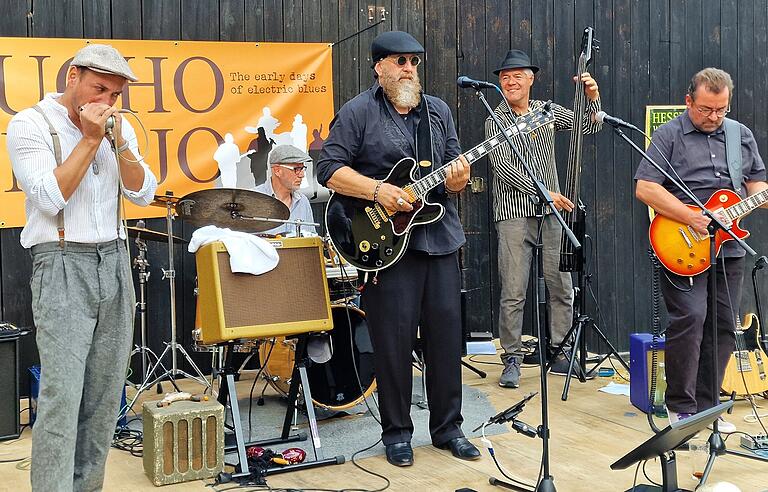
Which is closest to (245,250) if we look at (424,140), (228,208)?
(228,208)

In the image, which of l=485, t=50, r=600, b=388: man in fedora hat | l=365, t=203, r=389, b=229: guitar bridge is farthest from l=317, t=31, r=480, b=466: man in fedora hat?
l=485, t=50, r=600, b=388: man in fedora hat

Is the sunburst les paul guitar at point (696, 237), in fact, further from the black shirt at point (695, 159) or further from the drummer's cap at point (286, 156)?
the drummer's cap at point (286, 156)

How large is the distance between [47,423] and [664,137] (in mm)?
3327

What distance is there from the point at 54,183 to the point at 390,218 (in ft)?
5.56

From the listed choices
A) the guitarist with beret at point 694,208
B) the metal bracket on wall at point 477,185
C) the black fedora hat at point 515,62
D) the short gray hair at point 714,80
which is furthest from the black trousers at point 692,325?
the metal bracket on wall at point 477,185

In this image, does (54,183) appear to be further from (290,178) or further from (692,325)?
(692,325)

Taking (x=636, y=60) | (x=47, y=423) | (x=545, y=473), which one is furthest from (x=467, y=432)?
(x=636, y=60)

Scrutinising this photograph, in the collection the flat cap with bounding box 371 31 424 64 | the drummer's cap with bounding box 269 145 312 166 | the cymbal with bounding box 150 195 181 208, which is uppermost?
the flat cap with bounding box 371 31 424 64

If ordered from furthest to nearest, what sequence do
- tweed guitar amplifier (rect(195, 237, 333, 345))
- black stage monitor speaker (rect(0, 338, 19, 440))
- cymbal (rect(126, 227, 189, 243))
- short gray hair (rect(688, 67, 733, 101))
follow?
cymbal (rect(126, 227, 189, 243)), black stage monitor speaker (rect(0, 338, 19, 440)), short gray hair (rect(688, 67, 733, 101)), tweed guitar amplifier (rect(195, 237, 333, 345))

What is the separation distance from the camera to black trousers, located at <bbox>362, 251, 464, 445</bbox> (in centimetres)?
427

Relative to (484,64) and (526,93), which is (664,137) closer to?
(526,93)

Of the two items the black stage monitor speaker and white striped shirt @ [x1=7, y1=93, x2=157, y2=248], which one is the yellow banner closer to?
the black stage monitor speaker

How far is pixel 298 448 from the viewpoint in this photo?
14.5ft

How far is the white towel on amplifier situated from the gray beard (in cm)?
94
